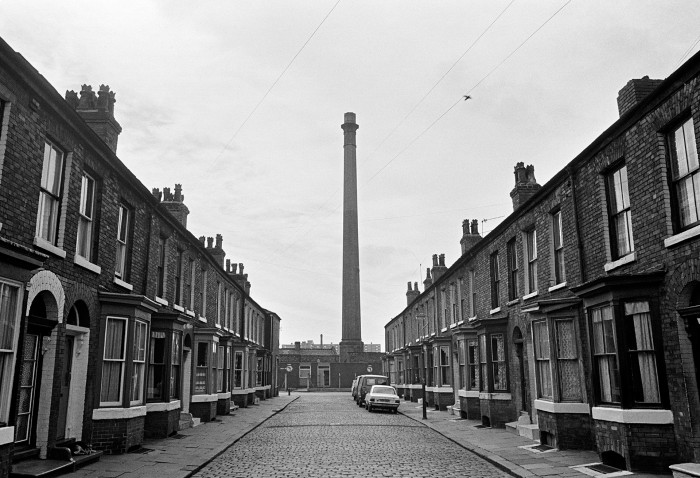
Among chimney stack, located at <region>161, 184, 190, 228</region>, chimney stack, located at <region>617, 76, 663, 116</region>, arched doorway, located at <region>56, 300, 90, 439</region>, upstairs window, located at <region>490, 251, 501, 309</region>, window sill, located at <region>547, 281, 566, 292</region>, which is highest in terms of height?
chimney stack, located at <region>161, 184, 190, 228</region>

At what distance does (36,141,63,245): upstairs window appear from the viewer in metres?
11.5

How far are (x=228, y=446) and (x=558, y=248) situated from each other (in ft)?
33.6

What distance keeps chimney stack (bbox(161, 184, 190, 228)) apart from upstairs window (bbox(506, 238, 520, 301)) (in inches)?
498

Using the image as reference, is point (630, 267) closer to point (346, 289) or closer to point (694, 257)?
point (694, 257)

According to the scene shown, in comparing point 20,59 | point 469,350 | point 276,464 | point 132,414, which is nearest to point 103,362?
point 132,414

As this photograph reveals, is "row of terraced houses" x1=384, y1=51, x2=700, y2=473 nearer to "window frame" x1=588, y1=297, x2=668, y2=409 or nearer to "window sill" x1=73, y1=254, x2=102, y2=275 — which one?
"window frame" x1=588, y1=297, x2=668, y2=409

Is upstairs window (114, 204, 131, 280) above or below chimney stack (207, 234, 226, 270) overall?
below

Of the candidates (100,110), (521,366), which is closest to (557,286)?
(521,366)

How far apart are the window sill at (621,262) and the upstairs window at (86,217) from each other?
37.5ft

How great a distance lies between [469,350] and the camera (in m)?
24.0

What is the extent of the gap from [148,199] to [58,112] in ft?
19.7

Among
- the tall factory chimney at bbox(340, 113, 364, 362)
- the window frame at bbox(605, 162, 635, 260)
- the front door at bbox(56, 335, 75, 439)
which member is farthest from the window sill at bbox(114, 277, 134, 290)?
the tall factory chimney at bbox(340, 113, 364, 362)

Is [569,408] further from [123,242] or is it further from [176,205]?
[176,205]

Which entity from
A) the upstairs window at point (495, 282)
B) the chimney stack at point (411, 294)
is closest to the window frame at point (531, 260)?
the upstairs window at point (495, 282)
